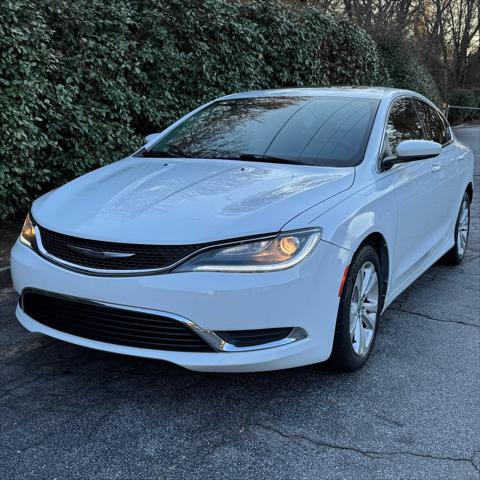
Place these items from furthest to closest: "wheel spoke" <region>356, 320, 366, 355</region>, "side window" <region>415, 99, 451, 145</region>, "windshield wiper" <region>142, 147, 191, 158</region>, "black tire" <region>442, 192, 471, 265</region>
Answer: "black tire" <region>442, 192, 471, 265</region> → "side window" <region>415, 99, 451, 145</region> → "windshield wiper" <region>142, 147, 191, 158</region> → "wheel spoke" <region>356, 320, 366, 355</region>

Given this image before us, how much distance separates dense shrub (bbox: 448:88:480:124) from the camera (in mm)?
28305

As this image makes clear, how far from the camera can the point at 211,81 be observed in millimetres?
7465

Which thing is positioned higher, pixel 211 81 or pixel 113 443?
pixel 211 81

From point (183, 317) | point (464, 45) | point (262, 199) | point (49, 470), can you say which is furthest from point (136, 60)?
point (464, 45)

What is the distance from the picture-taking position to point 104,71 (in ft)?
19.6

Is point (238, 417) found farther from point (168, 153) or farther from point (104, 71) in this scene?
point (104, 71)

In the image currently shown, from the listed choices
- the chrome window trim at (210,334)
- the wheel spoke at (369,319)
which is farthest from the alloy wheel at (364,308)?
the chrome window trim at (210,334)

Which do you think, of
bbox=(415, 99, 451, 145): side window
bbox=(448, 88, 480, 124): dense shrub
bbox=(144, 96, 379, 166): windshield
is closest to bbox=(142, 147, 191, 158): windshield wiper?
bbox=(144, 96, 379, 166): windshield

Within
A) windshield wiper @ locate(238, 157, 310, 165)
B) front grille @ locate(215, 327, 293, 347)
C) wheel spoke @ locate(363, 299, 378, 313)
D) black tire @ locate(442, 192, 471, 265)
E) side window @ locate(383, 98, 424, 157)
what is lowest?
black tire @ locate(442, 192, 471, 265)

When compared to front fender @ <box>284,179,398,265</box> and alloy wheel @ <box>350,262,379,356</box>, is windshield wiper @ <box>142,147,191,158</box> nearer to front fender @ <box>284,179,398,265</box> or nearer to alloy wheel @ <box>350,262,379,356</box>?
front fender @ <box>284,179,398,265</box>

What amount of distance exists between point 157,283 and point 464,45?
34000 mm

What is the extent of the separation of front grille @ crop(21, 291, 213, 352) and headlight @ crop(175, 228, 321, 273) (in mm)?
284

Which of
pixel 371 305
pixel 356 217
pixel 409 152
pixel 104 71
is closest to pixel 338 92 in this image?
pixel 409 152

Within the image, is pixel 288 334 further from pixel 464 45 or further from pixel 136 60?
pixel 464 45
